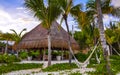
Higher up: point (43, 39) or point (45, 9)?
point (45, 9)

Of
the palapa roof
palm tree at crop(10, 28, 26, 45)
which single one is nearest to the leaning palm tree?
the palapa roof

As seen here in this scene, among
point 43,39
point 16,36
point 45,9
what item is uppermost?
point 45,9

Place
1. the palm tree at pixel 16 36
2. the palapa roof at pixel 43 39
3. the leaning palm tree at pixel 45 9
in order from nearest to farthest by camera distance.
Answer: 1. the leaning palm tree at pixel 45 9
2. the palapa roof at pixel 43 39
3. the palm tree at pixel 16 36

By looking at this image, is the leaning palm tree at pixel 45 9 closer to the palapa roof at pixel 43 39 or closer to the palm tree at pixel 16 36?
the palapa roof at pixel 43 39

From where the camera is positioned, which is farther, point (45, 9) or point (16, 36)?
point (16, 36)

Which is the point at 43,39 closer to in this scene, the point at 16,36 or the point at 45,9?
the point at 16,36

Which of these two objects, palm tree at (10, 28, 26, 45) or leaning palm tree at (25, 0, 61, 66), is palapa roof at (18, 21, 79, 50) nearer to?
palm tree at (10, 28, 26, 45)

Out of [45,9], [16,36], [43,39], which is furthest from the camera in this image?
[16,36]

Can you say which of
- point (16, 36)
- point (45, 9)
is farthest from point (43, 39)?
point (45, 9)

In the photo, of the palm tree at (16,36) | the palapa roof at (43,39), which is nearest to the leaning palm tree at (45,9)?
the palapa roof at (43,39)

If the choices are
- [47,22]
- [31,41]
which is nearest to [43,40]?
[31,41]

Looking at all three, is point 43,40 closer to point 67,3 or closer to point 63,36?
point 63,36

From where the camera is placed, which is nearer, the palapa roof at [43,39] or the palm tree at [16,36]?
the palapa roof at [43,39]

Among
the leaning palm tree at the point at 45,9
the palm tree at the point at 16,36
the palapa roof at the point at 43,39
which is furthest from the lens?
the palm tree at the point at 16,36
